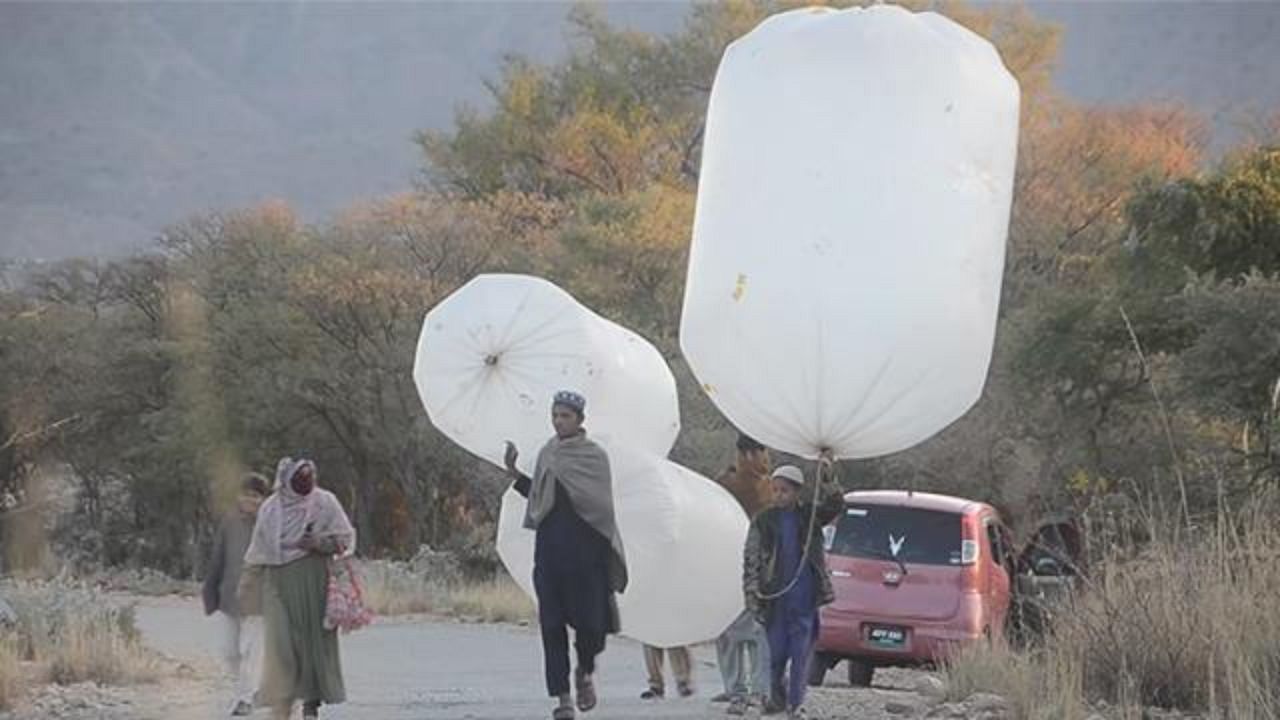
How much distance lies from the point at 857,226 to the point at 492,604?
18.9 meters

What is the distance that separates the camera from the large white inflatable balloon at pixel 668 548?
12859mm

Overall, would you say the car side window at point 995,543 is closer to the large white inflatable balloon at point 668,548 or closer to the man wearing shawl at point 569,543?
the large white inflatable balloon at point 668,548

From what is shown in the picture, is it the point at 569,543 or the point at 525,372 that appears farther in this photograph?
the point at 525,372

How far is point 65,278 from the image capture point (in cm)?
4884

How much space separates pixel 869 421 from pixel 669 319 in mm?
28676

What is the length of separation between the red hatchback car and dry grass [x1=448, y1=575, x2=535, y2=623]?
10218mm

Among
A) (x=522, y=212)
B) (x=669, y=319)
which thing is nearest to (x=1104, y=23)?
(x=522, y=212)

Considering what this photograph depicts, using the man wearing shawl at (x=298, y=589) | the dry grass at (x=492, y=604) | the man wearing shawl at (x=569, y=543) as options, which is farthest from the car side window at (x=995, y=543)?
the dry grass at (x=492, y=604)

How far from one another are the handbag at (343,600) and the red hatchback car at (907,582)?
571cm

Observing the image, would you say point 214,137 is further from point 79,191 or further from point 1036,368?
point 1036,368

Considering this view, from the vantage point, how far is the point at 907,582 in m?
17.3

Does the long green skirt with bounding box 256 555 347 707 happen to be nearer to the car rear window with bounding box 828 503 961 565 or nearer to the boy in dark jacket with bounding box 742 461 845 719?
the boy in dark jacket with bounding box 742 461 845 719

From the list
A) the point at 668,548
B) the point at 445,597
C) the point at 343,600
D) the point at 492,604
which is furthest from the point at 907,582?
the point at 445,597

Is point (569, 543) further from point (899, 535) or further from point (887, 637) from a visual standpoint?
point (899, 535)
